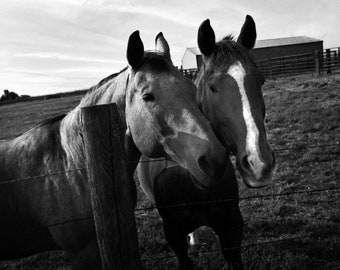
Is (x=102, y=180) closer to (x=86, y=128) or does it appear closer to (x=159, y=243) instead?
(x=86, y=128)

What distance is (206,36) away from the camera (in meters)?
2.91

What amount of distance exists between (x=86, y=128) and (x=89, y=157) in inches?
6.8

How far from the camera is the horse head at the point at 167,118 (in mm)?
2221

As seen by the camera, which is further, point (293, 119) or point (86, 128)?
point (293, 119)

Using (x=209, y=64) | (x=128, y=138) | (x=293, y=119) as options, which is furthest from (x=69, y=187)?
(x=293, y=119)

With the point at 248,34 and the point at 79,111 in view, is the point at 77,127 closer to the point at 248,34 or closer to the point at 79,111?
the point at 79,111

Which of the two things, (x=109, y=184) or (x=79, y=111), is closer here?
(x=109, y=184)

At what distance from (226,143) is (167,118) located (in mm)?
491

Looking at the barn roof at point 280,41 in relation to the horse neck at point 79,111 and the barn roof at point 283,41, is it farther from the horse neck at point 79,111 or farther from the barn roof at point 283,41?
the horse neck at point 79,111

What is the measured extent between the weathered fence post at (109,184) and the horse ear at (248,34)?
1.61 meters

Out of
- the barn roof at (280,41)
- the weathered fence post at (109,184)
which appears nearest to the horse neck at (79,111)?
the weathered fence post at (109,184)

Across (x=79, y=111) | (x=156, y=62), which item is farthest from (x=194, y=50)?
(x=79, y=111)

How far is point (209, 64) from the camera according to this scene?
2775mm

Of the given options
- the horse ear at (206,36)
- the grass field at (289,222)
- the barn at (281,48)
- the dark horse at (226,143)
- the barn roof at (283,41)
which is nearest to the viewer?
the dark horse at (226,143)
